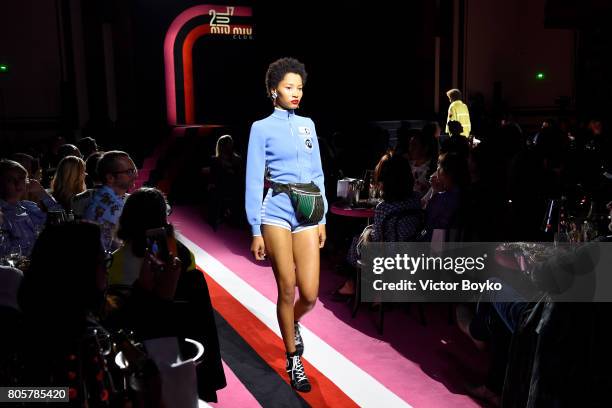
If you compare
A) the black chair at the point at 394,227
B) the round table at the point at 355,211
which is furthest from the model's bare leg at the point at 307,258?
the round table at the point at 355,211

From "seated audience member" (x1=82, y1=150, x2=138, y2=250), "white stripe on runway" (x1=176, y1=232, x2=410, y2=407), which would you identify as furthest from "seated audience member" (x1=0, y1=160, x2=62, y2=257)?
"white stripe on runway" (x1=176, y1=232, x2=410, y2=407)

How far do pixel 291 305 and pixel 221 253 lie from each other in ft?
10.0

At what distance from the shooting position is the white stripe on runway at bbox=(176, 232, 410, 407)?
2.92 m

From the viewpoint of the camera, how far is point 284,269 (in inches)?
115

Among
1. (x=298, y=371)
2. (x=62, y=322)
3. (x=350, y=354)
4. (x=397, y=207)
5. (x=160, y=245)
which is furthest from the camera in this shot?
(x=397, y=207)

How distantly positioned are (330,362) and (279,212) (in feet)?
3.23

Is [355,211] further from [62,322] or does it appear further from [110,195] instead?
[62,322]

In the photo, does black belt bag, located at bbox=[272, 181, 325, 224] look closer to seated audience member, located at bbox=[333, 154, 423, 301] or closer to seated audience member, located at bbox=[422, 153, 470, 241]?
seated audience member, located at bbox=[333, 154, 423, 301]

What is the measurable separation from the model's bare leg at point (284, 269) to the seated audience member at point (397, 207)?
3.12 ft

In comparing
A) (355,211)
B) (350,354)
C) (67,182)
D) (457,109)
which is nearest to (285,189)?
(350,354)

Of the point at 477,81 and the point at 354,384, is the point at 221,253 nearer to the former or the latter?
the point at 354,384

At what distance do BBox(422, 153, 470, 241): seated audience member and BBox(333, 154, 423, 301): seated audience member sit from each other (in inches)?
2.9

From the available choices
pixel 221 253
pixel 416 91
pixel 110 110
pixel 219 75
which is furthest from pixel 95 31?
pixel 221 253

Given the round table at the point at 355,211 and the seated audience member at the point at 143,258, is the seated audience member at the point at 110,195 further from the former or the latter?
the round table at the point at 355,211
